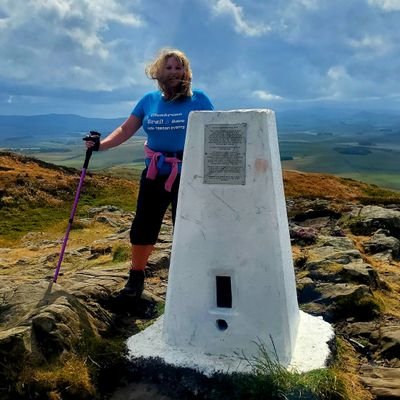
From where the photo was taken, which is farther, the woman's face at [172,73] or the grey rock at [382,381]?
the woman's face at [172,73]

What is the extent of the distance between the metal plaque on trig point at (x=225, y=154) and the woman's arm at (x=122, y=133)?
1666 mm

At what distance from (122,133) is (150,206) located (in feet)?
3.70

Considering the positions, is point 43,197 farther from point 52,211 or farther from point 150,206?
point 150,206

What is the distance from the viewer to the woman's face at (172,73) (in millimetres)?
6863

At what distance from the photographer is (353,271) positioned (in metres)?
9.89

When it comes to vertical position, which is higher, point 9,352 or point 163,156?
point 163,156

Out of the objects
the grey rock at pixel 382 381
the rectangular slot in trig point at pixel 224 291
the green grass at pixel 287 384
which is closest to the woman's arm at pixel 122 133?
the rectangular slot in trig point at pixel 224 291

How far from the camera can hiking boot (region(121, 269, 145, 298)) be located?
7.90 metres

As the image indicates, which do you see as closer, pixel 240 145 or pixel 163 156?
pixel 240 145

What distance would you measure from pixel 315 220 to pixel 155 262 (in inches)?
370

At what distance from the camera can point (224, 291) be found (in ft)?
20.9

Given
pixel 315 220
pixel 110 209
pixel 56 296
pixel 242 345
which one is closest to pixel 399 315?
pixel 242 345

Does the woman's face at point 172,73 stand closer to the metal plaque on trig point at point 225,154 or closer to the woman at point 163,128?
the woman at point 163,128

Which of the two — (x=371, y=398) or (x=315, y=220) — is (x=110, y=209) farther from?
(x=371, y=398)
